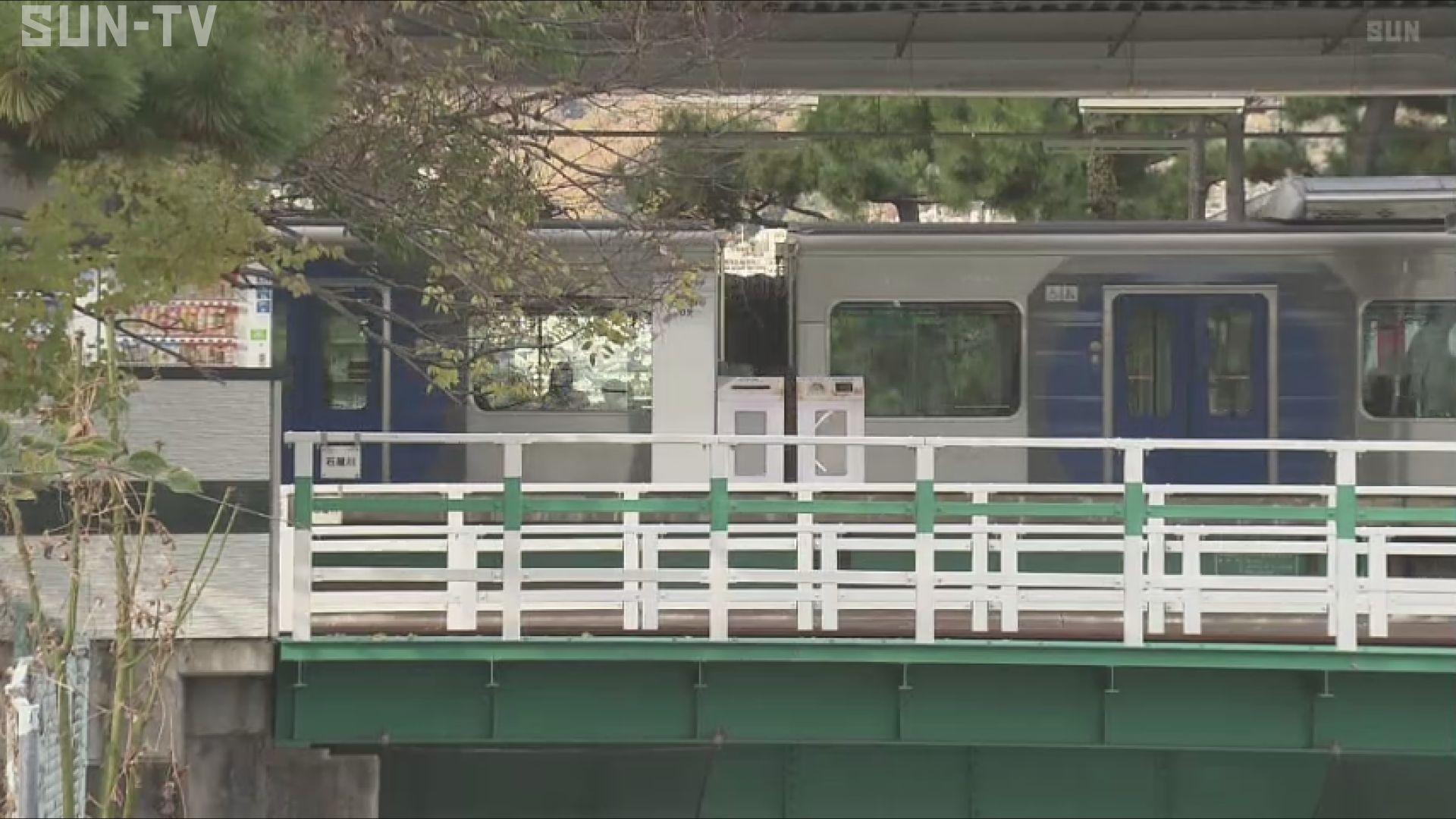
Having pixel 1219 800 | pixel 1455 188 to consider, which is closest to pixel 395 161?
pixel 1219 800

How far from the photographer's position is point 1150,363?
13398 millimetres


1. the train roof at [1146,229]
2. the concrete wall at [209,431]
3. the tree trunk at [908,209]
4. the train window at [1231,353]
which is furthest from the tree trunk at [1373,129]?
the concrete wall at [209,431]

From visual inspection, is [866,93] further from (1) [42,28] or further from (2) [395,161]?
(1) [42,28]

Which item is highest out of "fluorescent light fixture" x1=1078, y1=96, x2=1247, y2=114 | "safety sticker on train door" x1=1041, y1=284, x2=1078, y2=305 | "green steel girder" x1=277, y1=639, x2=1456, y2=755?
"fluorescent light fixture" x1=1078, y1=96, x2=1247, y2=114

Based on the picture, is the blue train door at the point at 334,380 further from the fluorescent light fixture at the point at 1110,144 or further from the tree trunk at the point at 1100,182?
the tree trunk at the point at 1100,182

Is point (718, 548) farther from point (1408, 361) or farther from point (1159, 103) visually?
point (1408, 361)

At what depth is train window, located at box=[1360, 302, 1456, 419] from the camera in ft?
43.6

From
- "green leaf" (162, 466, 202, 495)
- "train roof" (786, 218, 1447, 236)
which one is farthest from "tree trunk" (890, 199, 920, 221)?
"green leaf" (162, 466, 202, 495)

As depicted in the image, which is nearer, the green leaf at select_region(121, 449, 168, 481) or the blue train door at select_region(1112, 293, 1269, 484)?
the green leaf at select_region(121, 449, 168, 481)

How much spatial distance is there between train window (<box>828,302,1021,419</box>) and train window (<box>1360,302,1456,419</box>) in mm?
2911

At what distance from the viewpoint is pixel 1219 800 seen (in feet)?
36.9

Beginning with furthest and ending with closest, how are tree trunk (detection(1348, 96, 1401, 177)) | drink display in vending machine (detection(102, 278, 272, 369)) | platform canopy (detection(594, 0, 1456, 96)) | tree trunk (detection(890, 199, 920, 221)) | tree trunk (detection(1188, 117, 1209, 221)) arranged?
tree trunk (detection(1348, 96, 1401, 177)) → tree trunk (detection(890, 199, 920, 221)) → tree trunk (detection(1188, 117, 1209, 221)) → platform canopy (detection(594, 0, 1456, 96)) → drink display in vending machine (detection(102, 278, 272, 369))

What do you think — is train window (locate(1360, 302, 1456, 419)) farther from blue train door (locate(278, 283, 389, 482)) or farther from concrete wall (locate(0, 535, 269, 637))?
concrete wall (locate(0, 535, 269, 637))

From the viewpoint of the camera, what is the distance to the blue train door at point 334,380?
13.0 m
